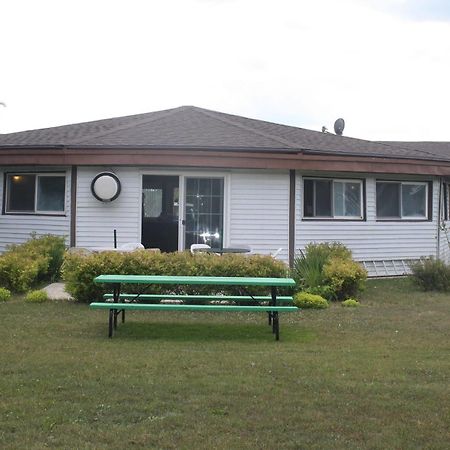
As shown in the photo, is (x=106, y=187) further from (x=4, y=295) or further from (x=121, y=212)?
(x=4, y=295)

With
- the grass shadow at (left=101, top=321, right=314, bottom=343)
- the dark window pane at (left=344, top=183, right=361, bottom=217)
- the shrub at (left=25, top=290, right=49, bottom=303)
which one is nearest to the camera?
the grass shadow at (left=101, top=321, right=314, bottom=343)

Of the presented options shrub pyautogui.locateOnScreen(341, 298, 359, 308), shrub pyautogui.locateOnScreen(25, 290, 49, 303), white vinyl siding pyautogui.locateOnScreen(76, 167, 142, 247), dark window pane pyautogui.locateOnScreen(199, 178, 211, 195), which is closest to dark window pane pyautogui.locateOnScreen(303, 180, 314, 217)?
dark window pane pyautogui.locateOnScreen(199, 178, 211, 195)

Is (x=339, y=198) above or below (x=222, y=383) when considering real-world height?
above

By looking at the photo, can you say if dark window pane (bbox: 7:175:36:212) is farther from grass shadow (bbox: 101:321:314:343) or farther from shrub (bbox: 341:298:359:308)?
shrub (bbox: 341:298:359:308)

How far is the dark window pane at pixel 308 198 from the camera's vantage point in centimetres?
1505

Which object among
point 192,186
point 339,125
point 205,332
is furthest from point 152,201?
point 339,125

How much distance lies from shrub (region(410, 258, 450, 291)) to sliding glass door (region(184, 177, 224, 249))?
417 cm

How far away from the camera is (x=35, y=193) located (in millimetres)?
15234

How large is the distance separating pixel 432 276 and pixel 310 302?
3697mm

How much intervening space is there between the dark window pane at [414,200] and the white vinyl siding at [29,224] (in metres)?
7.93

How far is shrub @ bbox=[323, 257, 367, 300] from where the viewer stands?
1158 centimetres

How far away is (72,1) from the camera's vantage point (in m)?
14.1

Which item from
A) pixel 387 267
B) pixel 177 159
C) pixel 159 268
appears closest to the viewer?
pixel 159 268

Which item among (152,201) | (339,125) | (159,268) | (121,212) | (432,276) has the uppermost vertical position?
(339,125)
